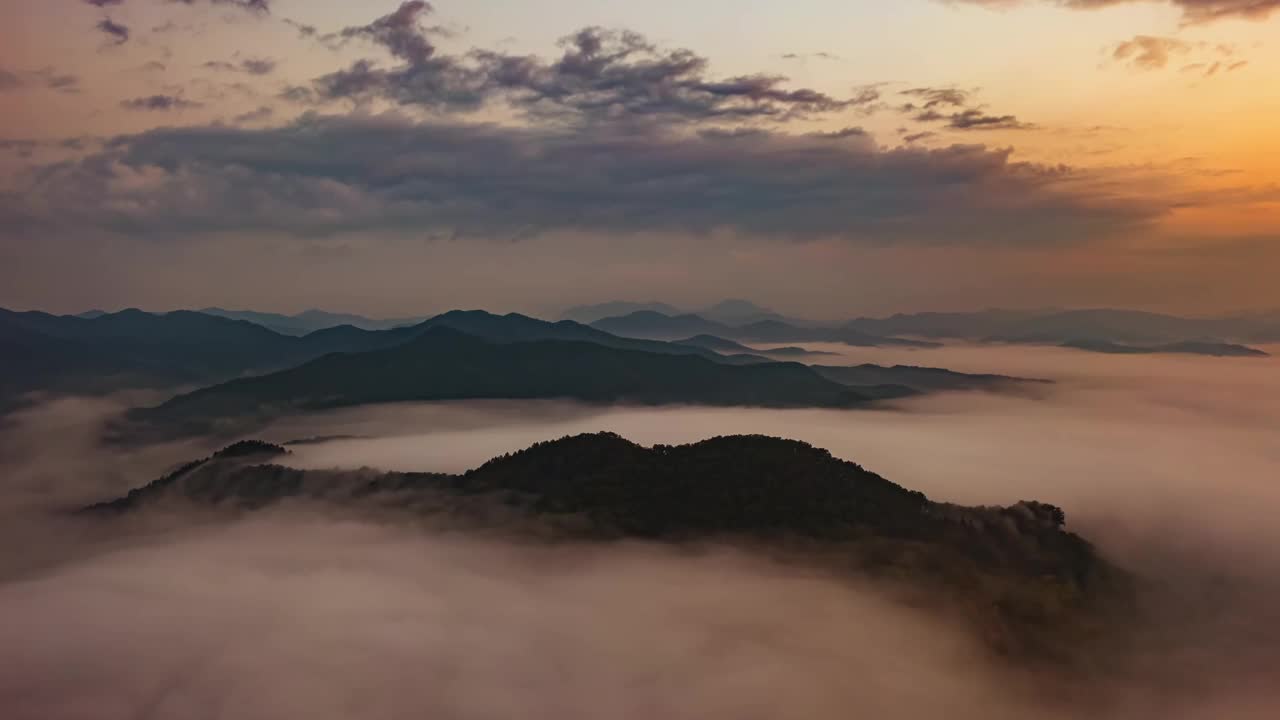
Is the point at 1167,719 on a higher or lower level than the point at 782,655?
lower

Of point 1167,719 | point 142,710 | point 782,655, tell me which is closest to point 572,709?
point 782,655

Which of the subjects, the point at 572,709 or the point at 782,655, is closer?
the point at 572,709

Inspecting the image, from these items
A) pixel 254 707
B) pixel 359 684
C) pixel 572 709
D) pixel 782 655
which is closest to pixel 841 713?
pixel 782 655

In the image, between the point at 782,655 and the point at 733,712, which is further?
the point at 782,655

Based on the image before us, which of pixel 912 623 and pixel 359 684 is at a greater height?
pixel 912 623

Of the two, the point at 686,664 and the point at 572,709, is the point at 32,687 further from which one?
the point at 686,664

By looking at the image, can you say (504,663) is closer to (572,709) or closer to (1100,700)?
(572,709)

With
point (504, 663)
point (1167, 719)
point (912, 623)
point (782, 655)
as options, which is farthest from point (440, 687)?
point (1167, 719)

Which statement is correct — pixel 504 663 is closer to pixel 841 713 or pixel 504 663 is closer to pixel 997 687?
pixel 841 713
